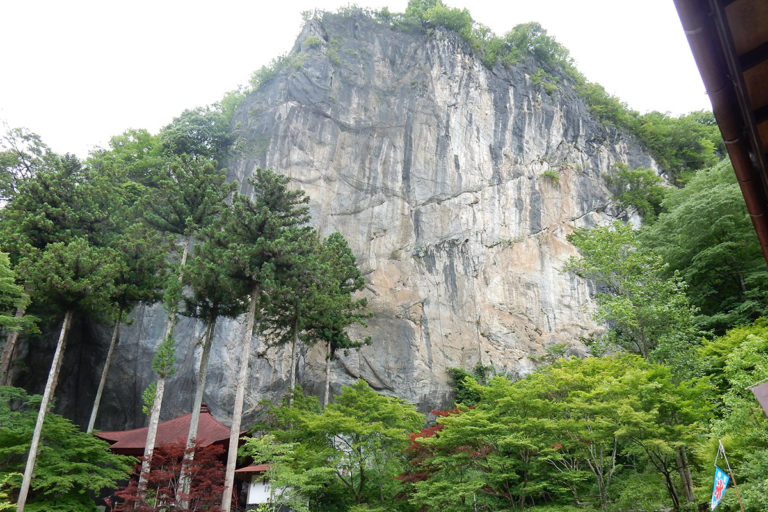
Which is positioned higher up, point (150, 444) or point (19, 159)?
point (19, 159)

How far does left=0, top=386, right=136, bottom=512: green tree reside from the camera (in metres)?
13.8

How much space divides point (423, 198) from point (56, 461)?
22.4 m

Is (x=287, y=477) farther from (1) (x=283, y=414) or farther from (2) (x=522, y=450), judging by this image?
(2) (x=522, y=450)

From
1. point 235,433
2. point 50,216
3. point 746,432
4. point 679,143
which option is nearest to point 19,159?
point 50,216

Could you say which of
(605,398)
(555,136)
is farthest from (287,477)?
(555,136)

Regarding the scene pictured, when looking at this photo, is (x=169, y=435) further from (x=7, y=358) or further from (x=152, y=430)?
(x=7, y=358)

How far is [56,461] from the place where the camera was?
14.3 metres

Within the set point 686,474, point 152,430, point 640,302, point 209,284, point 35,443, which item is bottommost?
point 686,474

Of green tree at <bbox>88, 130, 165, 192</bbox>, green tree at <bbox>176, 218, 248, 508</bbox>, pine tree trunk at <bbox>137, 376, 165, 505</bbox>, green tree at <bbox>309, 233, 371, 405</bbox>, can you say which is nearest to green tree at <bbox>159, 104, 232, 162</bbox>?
green tree at <bbox>88, 130, 165, 192</bbox>

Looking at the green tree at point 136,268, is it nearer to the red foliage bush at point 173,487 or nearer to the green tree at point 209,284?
the green tree at point 209,284

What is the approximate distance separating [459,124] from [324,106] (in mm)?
9225

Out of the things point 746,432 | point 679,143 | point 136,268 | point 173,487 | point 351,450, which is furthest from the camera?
point 679,143

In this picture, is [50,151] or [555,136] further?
[555,136]

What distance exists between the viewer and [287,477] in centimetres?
1167
